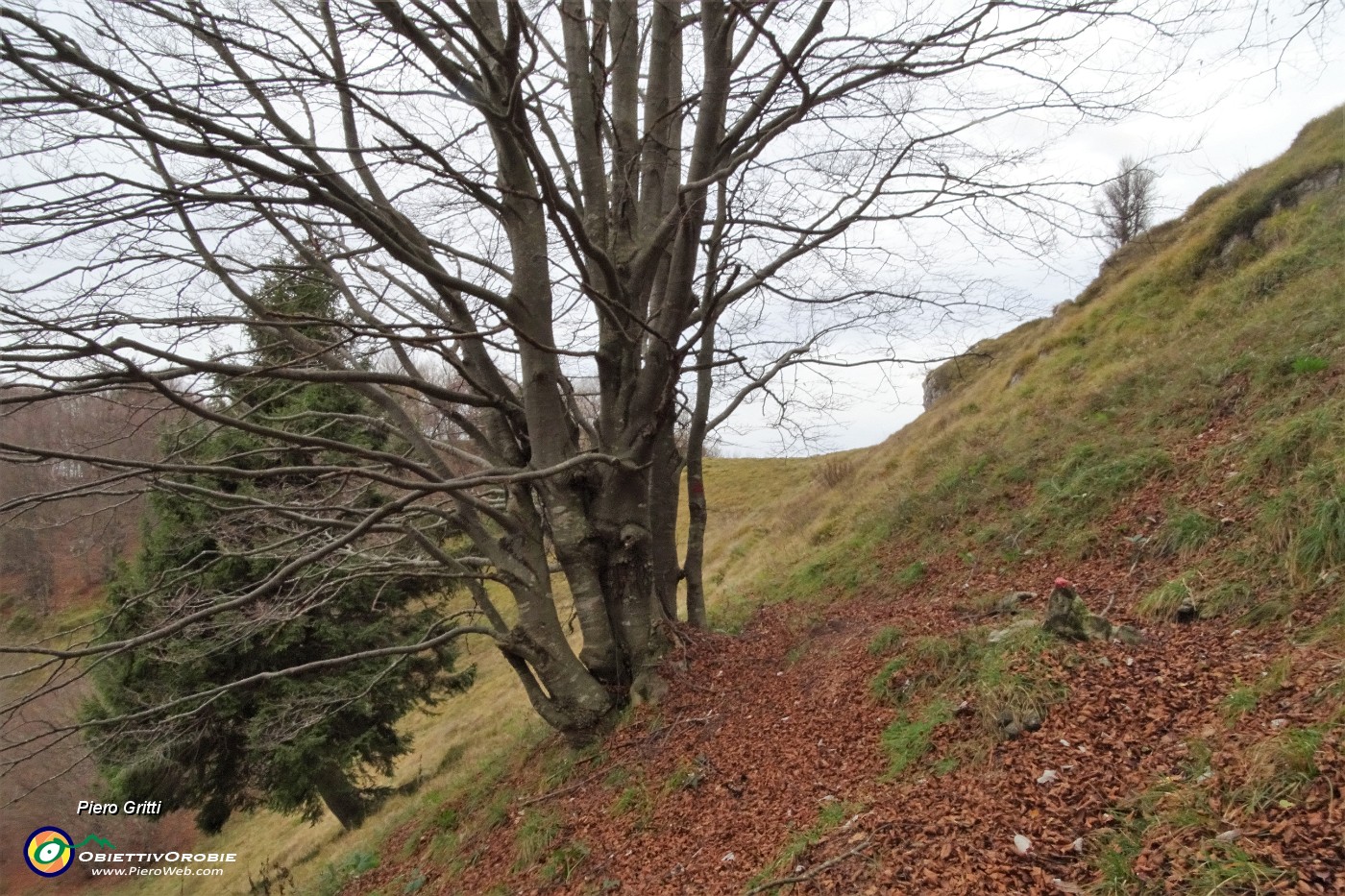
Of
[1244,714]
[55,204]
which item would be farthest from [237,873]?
[1244,714]

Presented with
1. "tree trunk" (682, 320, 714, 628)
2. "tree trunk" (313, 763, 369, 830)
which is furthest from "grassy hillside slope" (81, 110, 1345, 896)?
"tree trunk" (313, 763, 369, 830)

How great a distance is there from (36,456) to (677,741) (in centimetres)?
373

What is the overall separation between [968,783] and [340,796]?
34.8 ft

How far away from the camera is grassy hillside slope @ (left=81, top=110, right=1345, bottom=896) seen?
2447 mm

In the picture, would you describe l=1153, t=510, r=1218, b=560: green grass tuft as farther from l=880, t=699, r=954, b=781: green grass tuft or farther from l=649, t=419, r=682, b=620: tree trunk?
l=649, t=419, r=682, b=620: tree trunk

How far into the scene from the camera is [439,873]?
5.02m

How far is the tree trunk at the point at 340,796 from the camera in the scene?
34.7 ft

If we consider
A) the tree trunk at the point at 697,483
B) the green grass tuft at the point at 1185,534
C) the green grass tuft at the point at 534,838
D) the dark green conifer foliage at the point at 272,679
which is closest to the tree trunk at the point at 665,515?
the tree trunk at the point at 697,483

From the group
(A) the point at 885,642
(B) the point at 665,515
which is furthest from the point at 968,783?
(B) the point at 665,515

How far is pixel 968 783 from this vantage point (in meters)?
2.98

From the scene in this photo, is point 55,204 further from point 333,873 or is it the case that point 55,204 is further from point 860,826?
point 333,873

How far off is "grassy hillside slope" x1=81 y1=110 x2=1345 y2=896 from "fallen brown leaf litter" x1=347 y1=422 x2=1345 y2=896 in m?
0.01

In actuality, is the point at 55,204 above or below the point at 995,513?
above

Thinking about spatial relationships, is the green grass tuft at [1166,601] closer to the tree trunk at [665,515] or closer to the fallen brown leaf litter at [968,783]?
the fallen brown leaf litter at [968,783]
